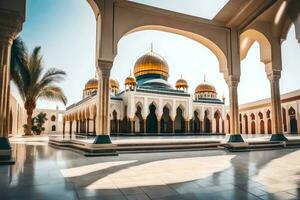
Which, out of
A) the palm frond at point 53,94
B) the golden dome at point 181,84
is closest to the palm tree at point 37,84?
the palm frond at point 53,94

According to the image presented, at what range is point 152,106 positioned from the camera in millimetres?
21078

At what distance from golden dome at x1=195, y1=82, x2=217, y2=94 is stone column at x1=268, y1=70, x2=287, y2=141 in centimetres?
1930

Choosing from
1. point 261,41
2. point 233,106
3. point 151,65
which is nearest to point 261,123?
point 151,65

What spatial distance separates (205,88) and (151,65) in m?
8.58

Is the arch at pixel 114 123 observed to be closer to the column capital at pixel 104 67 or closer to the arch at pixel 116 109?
the arch at pixel 116 109

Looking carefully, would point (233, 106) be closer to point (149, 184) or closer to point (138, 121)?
point (149, 184)

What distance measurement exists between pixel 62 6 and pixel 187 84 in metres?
21.2

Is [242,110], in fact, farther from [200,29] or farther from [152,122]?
[200,29]

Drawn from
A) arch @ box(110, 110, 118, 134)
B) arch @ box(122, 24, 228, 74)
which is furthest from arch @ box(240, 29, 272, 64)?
arch @ box(110, 110, 118, 134)

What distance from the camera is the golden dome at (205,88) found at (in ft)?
92.6

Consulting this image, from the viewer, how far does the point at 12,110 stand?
1827cm

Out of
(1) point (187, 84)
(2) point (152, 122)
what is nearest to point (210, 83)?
(1) point (187, 84)

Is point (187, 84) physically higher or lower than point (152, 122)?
higher

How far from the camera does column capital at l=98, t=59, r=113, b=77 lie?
21.3ft
